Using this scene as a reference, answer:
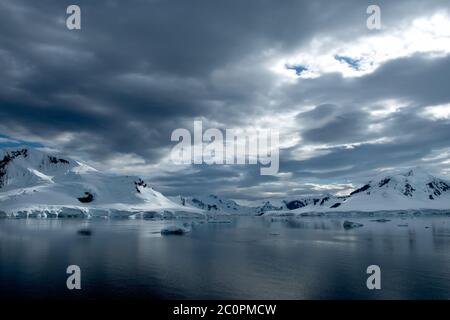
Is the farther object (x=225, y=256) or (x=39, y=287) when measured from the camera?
(x=225, y=256)

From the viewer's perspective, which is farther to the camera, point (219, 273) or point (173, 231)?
point (173, 231)

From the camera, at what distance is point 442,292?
98.2 feet

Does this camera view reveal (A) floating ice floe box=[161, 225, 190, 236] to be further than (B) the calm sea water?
Yes

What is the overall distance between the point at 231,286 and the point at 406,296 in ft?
48.5

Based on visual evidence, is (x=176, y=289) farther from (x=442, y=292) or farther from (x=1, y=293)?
(x=442, y=292)

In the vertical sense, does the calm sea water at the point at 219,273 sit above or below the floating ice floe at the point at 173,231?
above

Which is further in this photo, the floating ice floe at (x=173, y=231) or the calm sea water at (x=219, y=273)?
the floating ice floe at (x=173, y=231)

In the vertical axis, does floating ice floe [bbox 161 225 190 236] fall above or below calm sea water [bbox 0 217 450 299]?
below

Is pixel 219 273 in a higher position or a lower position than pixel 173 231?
higher
